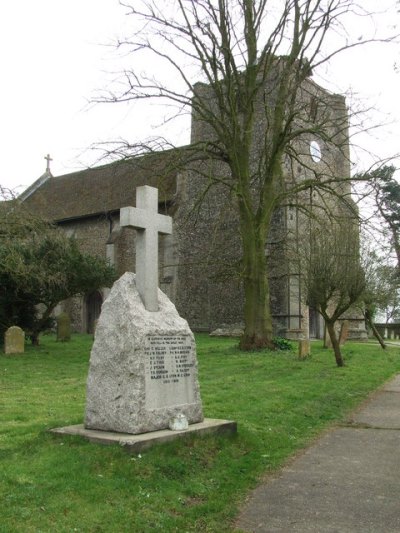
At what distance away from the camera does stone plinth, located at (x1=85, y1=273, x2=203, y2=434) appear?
5.55m

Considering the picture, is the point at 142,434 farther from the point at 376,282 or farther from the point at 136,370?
the point at 376,282

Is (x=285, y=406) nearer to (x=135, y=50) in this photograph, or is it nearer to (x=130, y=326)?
(x=130, y=326)

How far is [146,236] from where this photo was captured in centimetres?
638

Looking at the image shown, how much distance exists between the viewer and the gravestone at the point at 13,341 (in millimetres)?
16734

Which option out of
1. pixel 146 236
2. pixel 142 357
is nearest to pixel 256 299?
pixel 146 236

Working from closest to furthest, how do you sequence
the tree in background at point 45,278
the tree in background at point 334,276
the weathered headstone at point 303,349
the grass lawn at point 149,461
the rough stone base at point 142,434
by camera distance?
the grass lawn at point 149,461 < the rough stone base at point 142,434 < the tree in background at point 334,276 < the weathered headstone at point 303,349 < the tree in background at point 45,278

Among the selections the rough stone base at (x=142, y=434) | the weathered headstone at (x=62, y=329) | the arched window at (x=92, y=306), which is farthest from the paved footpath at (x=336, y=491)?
the arched window at (x=92, y=306)

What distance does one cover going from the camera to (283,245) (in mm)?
23344

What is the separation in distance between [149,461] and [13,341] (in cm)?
1282

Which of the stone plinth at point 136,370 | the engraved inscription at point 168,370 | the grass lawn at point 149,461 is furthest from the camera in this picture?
the engraved inscription at point 168,370

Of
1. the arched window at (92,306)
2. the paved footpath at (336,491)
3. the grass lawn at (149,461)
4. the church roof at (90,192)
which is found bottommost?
the paved footpath at (336,491)

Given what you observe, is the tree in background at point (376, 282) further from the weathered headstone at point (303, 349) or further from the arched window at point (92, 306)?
the arched window at point (92, 306)

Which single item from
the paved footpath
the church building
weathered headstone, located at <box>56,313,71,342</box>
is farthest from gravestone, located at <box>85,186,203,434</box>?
weathered headstone, located at <box>56,313,71,342</box>

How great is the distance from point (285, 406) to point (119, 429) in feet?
12.1
